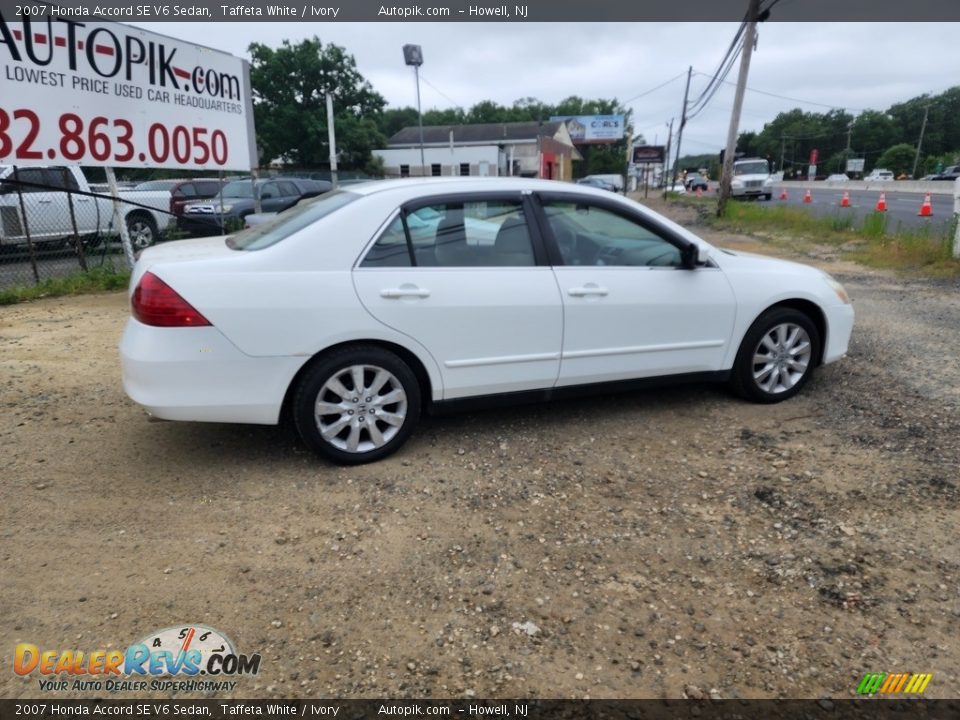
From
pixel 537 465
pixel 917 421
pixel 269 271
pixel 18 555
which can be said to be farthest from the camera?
pixel 917 421

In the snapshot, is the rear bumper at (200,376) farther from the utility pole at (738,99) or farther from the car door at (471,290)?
the utility pole at (738,99)

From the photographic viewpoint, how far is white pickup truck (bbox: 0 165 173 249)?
9984mm

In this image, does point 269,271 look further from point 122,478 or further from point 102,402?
point 102,402

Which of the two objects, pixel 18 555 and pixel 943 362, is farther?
pixel 943 362

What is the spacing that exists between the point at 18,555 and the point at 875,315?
7.57 m

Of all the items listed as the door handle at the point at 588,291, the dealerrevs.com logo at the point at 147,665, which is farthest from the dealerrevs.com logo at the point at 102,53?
the dealerrevs.com logo at the point at 147,665

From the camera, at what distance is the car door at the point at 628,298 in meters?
3.95

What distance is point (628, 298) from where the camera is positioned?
4016mm

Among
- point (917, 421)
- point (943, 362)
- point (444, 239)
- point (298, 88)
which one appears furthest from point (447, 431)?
point (298, 88)

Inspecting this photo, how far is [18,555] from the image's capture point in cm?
287

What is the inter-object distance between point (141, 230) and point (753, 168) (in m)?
32.5

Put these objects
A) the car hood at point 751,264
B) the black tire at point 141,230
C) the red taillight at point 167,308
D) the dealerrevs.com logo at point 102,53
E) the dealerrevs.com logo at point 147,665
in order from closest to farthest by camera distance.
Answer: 1. the dealerrevs.com logo at point 147,665
2. the red taillight at point 167,308
3. the car hood at point 751,264
4. the dealerrevs.com logo at point 102,53
5. the black tire at point 141,230

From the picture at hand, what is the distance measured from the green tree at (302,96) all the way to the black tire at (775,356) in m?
48.4

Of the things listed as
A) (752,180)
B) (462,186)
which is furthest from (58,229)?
(752,180)
